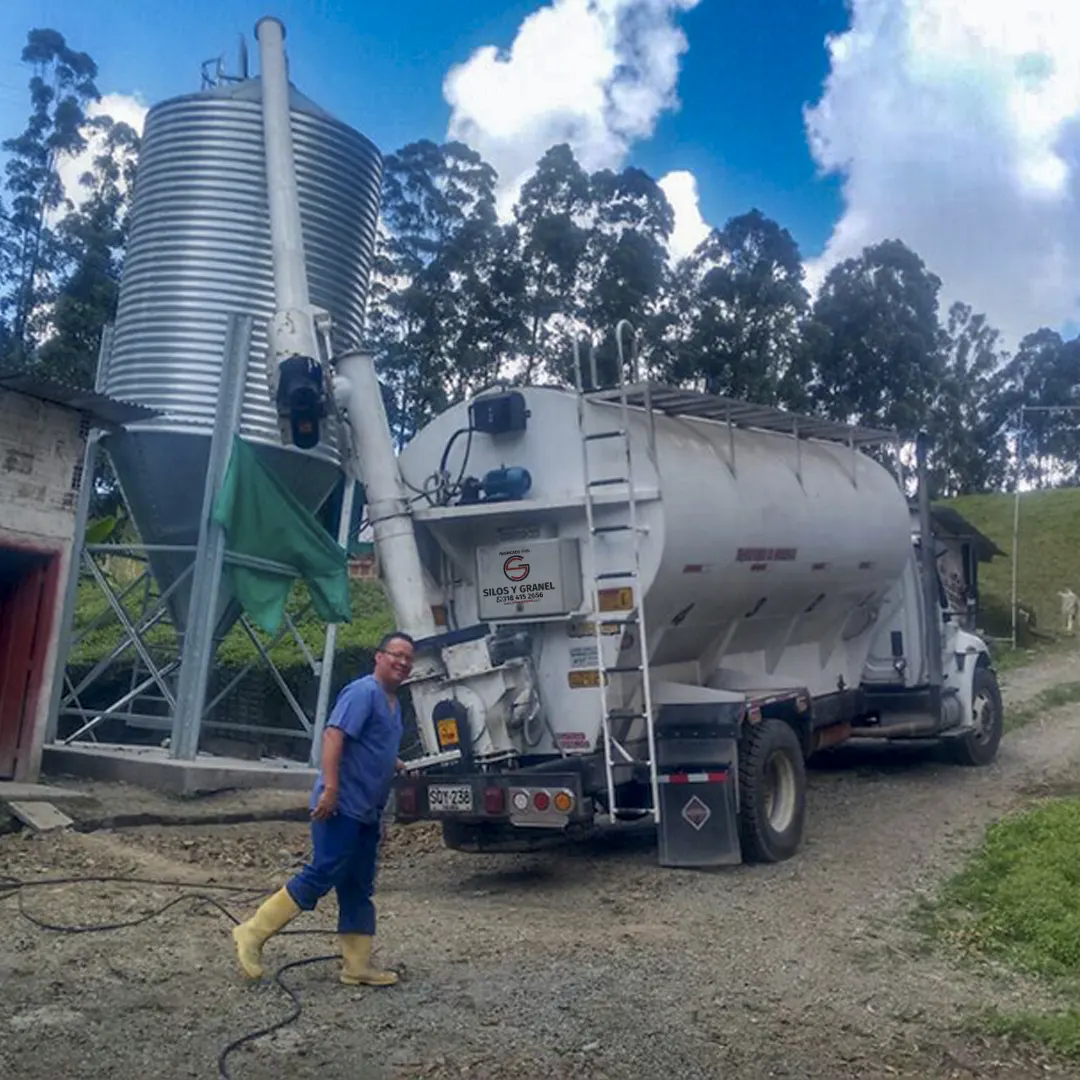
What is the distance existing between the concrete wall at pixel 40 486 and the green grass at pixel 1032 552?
22.0 m

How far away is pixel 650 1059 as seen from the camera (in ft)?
17.9

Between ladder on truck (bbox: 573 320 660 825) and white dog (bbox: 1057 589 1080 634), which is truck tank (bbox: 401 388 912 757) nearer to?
ladder on truck (bbox: 573 320 660 825)

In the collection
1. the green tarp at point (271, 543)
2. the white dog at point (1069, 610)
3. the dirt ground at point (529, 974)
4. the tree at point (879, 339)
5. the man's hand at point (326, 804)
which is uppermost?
the tree at point (879, 339)

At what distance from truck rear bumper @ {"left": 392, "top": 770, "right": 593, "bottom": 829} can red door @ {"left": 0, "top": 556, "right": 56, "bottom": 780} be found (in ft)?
16.4

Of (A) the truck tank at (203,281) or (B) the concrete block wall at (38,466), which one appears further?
(A) the truck tank at (203,281)

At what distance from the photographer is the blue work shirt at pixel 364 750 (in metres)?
6.42

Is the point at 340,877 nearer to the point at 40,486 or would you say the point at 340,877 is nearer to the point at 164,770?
the point at 164,770

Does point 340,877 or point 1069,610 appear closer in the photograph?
point 340,877

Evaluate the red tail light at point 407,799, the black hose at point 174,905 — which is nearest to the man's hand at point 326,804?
the black hose at point 174,905

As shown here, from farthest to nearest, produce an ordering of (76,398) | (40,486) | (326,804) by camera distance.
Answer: (40,486) < (76,398) < (326,804)

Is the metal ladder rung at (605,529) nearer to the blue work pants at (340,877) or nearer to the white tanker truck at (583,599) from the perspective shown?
the white tanker truck at (583,599)

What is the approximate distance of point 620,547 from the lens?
898 cm

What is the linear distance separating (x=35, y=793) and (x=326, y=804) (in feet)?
18.5

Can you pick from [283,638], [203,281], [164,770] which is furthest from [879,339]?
[164,770]
